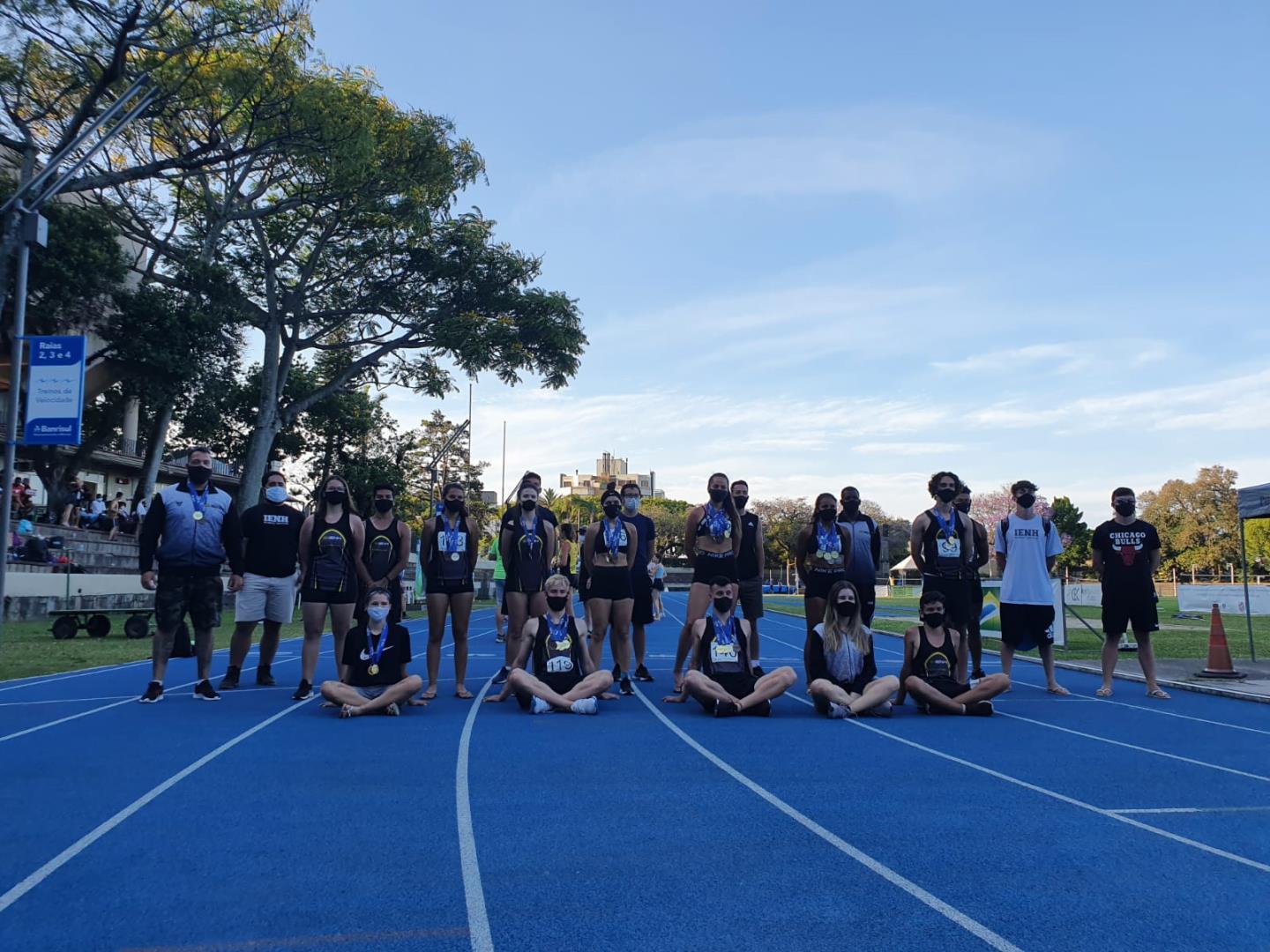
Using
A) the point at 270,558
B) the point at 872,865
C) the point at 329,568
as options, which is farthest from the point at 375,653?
the point at 872,865

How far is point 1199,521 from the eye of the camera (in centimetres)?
8356

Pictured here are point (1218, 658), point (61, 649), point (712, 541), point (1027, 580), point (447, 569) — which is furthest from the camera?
point (61, 649)

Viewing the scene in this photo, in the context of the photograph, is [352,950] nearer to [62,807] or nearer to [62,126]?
[62,807]

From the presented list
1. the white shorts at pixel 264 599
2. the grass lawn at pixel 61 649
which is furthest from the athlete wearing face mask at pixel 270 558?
the grass lawn at pixel 61 649

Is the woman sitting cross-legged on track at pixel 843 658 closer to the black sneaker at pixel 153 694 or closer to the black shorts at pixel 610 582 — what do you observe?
the black shorts at pixel 610 582

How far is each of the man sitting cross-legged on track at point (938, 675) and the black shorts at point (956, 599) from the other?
393 mm

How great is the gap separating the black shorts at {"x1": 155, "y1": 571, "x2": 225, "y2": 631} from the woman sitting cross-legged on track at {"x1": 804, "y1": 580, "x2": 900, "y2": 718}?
16.2 ft

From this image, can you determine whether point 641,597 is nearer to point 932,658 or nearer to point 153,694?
point 932,658

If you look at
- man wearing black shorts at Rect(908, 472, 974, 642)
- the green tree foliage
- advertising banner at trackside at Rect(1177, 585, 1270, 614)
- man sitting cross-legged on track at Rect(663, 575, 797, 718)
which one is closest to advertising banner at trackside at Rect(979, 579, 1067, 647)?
man wearing black shorts at Rect(908, 472, 974, 642)

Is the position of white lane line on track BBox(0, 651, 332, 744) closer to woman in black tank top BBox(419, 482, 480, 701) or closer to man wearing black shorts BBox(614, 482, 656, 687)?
woman in black tank top BBox(419, 482, 480, 701)

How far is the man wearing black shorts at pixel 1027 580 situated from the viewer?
9258 millimetres

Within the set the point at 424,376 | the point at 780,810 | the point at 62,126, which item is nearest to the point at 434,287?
the point at 424,376

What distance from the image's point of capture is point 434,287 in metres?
30.4

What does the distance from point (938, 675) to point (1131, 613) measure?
2.57 m
